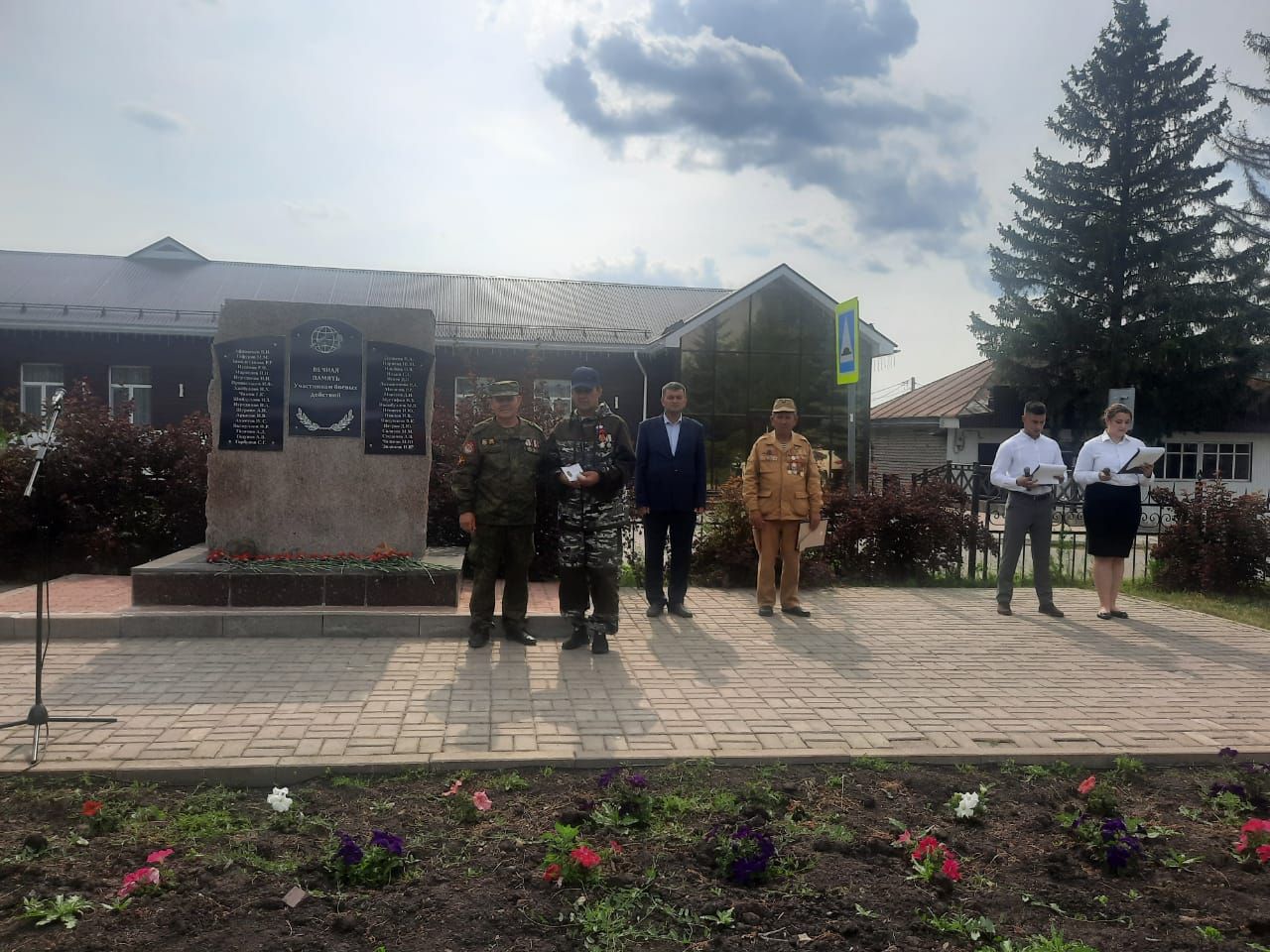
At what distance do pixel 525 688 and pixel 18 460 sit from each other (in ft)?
20.8

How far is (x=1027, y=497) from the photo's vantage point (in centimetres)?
799

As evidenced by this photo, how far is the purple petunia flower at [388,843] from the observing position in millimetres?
3020

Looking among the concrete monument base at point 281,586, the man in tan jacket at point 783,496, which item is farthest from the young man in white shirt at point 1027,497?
the concrete monument base at point 281,586

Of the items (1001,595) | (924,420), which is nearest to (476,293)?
(924,420)

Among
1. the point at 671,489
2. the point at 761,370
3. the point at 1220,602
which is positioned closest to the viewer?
the point at 671,489

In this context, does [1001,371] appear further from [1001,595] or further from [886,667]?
[886,667]

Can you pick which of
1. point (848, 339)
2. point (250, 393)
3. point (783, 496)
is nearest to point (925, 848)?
point (783, 496)

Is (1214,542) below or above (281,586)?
above

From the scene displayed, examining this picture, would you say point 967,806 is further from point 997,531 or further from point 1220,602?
point 997,531

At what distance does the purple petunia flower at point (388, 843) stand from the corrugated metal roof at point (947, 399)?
24605 mm

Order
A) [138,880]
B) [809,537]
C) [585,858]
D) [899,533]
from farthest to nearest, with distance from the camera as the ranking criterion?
[899,533] < [809,537] < [585,858] < [138,880]

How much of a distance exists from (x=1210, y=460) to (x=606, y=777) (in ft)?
94.3

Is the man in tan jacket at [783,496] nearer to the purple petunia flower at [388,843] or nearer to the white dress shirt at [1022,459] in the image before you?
the white dress shirt at [1022,459]

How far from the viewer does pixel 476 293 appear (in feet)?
96.3
